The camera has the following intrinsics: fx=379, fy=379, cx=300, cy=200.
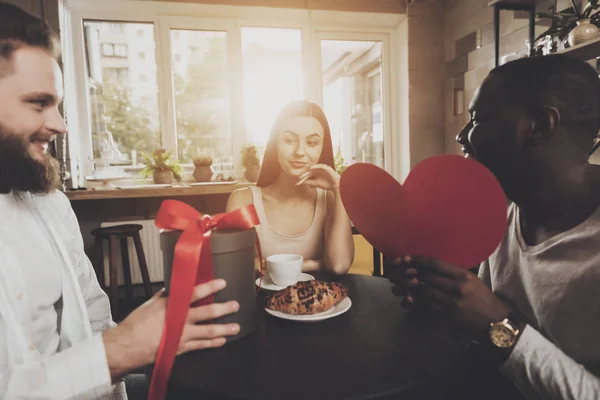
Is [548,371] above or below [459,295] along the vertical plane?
below

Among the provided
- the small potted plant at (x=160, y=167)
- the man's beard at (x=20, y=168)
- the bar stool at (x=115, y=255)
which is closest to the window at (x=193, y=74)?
the small potted plant at (x=160, y=167)

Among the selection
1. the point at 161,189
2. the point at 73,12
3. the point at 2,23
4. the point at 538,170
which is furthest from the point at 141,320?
the point at 73,12

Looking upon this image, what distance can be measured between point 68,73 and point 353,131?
3.58 metres

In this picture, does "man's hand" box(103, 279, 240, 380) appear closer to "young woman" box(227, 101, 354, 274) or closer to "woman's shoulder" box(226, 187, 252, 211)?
"young woman" box(227, 101, 354, 274)

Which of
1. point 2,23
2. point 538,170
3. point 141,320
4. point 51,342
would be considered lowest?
point 51,342

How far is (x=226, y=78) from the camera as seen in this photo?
395cm

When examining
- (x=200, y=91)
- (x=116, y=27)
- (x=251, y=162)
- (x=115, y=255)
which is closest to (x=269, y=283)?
(x=115, y=255)

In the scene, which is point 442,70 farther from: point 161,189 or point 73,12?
point 73,12

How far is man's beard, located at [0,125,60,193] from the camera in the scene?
2.58 ft

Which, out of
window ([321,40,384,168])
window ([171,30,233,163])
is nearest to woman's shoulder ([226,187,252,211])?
window ([171,30,233,163])

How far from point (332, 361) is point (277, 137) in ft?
3.52

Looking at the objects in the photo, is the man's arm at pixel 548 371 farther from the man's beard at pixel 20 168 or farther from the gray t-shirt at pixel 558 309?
the man's beard at pixel 20 168

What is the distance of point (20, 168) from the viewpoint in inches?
32.1

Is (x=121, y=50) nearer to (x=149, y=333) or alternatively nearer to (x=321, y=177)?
(x=321, y=177)
